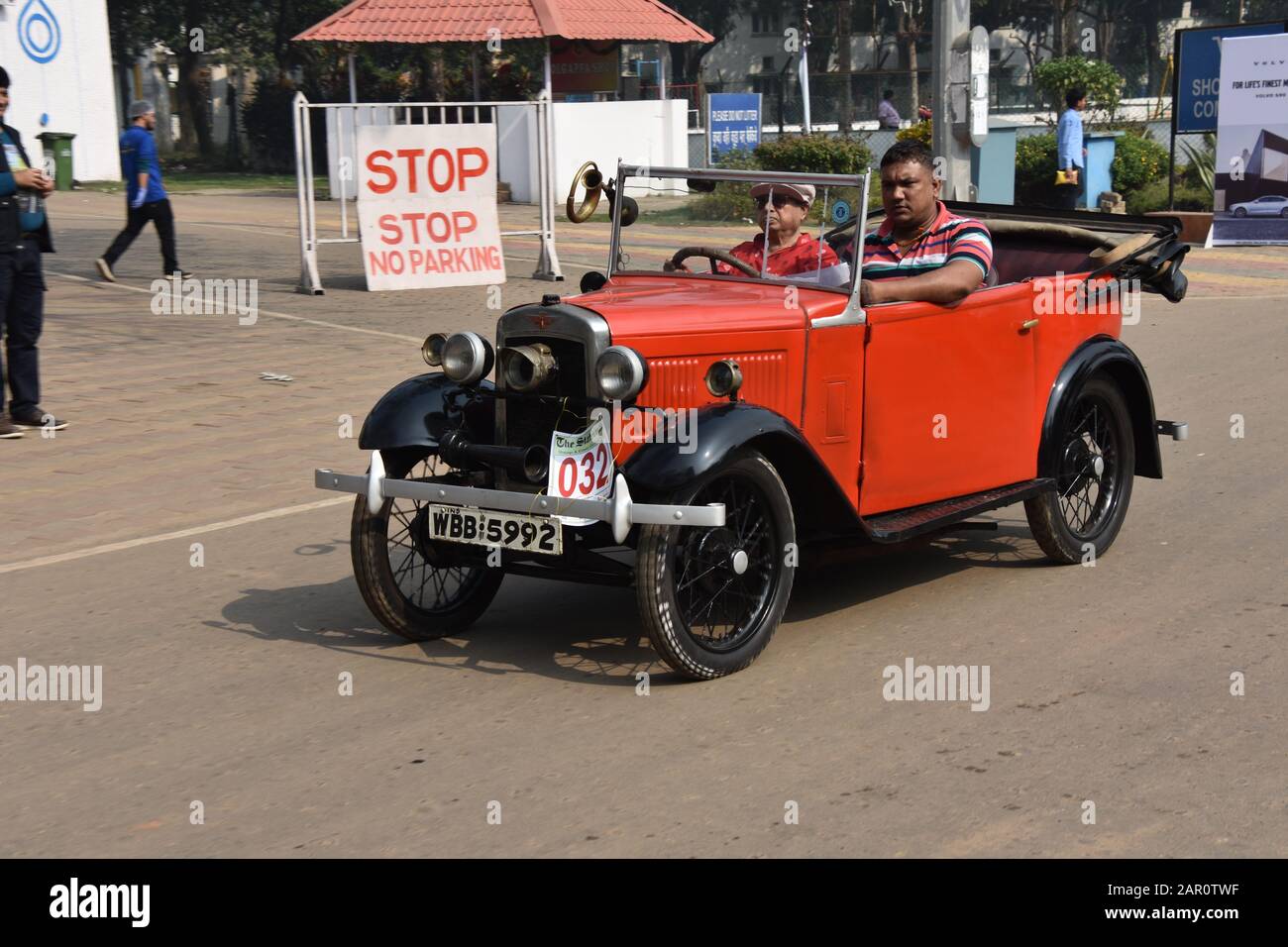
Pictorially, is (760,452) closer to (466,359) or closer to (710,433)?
(710,433)

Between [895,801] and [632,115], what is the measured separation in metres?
25.9

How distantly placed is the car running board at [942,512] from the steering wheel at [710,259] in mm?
1087

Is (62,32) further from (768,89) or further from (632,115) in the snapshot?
A: (768,89)

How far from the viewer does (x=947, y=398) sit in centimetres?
631

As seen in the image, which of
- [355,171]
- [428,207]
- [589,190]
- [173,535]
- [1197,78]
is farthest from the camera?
[1197,78]

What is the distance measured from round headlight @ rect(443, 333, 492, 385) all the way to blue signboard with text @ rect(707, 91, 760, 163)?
2577cm

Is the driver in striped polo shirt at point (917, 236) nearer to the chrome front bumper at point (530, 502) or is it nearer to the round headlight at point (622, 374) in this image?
the round headlight at point (622, 374)

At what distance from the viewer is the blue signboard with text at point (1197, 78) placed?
2075 centimetres

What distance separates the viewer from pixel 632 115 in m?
29.1

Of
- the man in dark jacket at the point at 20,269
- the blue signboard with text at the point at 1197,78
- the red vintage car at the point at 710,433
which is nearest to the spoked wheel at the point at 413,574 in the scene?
the red vintage car at the point at 710,433

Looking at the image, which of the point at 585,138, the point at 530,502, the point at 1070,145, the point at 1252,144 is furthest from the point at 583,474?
the point at 585,138

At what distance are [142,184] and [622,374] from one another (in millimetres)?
11585

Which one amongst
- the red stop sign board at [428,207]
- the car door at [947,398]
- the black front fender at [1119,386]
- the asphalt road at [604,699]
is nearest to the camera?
the asphalt road at [604,699]

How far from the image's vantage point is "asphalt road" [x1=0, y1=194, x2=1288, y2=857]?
4148 millimetres
